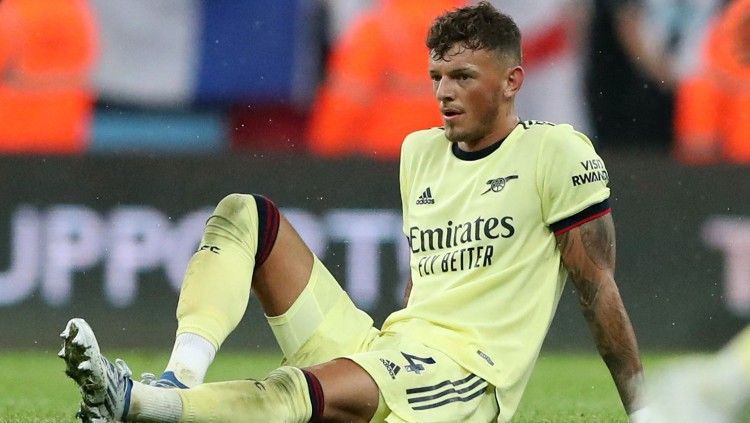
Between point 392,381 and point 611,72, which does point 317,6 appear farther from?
point 392,381

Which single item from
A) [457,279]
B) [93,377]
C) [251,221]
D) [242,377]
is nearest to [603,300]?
[457,279]

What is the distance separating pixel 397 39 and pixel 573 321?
270cm

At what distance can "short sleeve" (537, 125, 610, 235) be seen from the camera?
4.77 m

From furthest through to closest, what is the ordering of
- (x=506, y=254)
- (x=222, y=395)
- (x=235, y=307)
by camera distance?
1. (x=506, y=254)
2. (x=235, y=307)
3. (x=222, y=395)

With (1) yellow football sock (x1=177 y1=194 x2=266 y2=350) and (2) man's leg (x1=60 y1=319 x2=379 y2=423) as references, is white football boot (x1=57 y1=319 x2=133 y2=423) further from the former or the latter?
(1) yellow football sock (x1=177 y1=194 x2=266 y2=350)

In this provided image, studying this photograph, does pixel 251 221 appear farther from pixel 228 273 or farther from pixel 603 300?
pixel 603 300

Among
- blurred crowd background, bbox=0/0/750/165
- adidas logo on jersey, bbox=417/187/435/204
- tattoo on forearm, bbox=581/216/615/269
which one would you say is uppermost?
adidas logo on jersey, bbox=417/187/435/204

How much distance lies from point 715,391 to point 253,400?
1.27 metres

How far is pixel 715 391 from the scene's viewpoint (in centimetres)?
385

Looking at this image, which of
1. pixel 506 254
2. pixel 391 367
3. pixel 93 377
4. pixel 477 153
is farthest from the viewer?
pixel 477 153

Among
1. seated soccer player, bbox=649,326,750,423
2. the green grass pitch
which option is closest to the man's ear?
seated soccer player, bbox=649,326,750,423

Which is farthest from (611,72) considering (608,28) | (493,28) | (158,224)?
(493,28)

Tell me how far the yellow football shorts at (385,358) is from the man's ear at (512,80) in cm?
84

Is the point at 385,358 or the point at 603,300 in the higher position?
the point at 603,300
